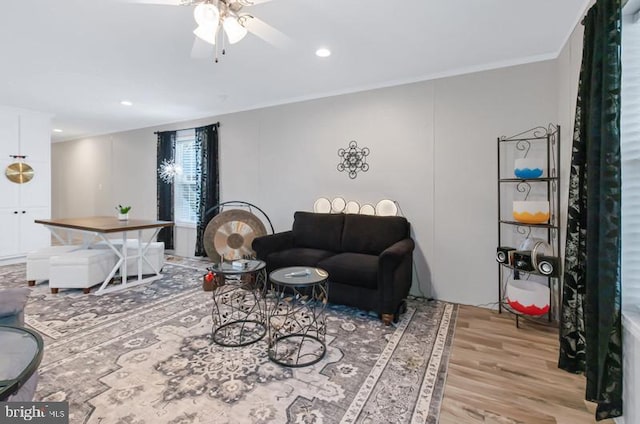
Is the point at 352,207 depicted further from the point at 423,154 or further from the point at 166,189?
the point at 166,189

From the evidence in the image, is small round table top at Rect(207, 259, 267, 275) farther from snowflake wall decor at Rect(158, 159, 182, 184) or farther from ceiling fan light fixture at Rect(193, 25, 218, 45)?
snowflake wall decor at Rect(158, 159, 182, 184)

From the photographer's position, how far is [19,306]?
1.79 m

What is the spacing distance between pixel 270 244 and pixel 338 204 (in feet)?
3.45

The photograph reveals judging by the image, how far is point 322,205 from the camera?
4.11 m

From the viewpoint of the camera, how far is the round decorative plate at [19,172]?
4902 millimetres

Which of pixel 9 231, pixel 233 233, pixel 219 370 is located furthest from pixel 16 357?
pixel 9 231

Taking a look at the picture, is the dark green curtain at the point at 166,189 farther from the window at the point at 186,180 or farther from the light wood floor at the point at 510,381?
the light wood floor at the point at 510,381

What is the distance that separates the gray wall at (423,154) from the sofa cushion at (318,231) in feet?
1.28

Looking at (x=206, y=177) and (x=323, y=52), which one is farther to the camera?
(x=206, y=177)

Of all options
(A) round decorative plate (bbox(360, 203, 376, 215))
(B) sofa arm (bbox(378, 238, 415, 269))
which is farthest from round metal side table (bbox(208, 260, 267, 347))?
(A) round decorative plate (bbox(360, 203, 376, 215))

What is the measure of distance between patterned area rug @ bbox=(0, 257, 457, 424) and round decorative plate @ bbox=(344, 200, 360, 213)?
1.28 meters

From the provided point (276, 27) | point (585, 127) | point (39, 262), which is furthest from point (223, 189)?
point (585, 127)

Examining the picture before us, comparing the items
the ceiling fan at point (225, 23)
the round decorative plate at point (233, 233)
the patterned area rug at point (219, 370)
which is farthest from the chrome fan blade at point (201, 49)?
the patterned area rug at point (219, 370)

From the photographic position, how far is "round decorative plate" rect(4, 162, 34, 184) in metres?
4.90
